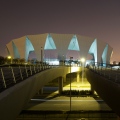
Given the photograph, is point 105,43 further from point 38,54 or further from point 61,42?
point 38,54

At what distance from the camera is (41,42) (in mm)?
95562

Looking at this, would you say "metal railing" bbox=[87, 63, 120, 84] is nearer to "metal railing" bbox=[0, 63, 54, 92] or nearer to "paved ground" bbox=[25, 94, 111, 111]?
"metal railing" bbox=[0, 63, 54, 92]

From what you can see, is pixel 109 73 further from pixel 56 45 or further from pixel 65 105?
pixel 56 45

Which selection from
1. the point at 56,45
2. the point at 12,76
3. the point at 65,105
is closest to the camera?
the point at 12,76

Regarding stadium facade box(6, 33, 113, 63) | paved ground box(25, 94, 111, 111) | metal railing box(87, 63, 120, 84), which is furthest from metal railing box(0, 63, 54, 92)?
stadium facade box(6, 33, 113, 63)

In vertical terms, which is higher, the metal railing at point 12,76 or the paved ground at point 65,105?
the metal railing at point 12,76

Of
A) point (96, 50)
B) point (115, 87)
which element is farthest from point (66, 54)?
point (115, 87)

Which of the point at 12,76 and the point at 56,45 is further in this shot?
the point at 56,45

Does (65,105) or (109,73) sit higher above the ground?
(109,73)

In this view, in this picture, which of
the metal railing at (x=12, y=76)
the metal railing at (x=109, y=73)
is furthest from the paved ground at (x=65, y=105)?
the metal railing at (x=12, y=76)

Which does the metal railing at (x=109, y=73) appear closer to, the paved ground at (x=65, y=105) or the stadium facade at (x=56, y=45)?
the paved ground at (x=65, y=105)

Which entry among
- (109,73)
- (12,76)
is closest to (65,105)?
(109,73)

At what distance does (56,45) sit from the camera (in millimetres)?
96375

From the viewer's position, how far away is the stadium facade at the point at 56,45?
9588 centimetres
